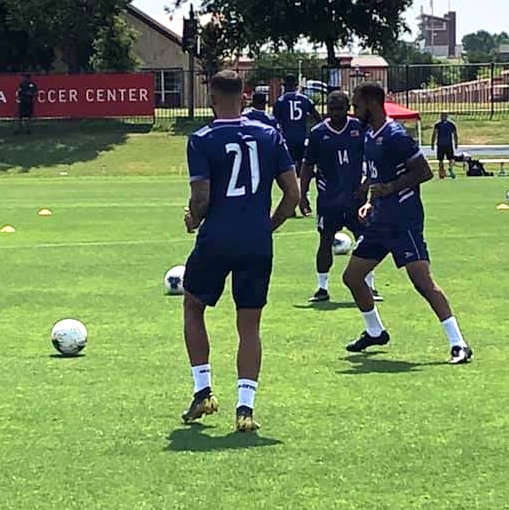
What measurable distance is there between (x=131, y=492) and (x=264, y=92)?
47.4 ft

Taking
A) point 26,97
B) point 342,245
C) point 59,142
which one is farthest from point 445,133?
point 342,245

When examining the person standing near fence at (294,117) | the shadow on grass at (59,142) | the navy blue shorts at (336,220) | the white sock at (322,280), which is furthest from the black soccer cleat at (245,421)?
the shadow on grass at (59,142)

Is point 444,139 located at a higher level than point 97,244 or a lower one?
higher

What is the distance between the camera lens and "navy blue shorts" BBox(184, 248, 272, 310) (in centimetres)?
734

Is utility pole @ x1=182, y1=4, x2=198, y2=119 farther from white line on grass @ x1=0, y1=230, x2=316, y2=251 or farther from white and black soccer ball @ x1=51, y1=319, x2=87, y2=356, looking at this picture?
white and black soccer ball @ x1=51, y1=319, x2=87, y2=356

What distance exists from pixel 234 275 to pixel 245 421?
849 millimetres

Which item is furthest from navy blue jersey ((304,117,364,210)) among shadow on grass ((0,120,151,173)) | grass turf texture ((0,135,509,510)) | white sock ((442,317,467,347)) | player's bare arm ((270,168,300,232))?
shadow on grass ((0,120,151,173))

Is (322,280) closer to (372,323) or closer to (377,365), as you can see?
(372,323)

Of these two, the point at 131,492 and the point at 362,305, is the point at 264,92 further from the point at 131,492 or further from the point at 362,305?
the point at 131,492

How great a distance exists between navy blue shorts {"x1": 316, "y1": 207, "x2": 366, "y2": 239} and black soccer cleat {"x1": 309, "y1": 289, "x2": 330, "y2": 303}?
610 millimetres

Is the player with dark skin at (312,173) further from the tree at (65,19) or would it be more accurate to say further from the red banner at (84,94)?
the tree at (65,19)

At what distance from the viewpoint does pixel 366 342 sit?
396 inches

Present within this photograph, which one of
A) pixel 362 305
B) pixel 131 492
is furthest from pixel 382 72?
pixel 131 492

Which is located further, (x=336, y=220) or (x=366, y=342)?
(x=336, y=220)
